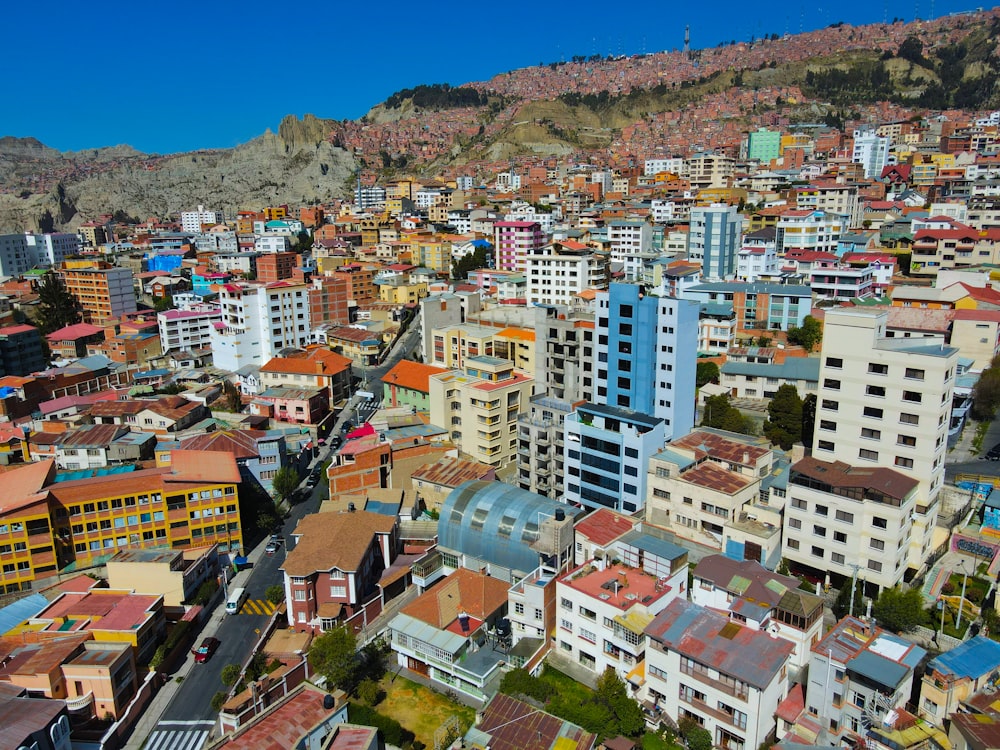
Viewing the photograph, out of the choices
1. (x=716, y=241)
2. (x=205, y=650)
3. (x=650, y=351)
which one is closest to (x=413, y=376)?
(x=650, y=351)

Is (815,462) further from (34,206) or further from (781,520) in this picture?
(34,206)

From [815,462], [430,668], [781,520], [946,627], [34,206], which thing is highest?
[34,206]

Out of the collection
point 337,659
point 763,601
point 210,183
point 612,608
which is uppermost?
point 210,183

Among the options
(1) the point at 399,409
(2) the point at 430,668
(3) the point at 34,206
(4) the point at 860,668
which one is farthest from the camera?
(3) the point at 34,206

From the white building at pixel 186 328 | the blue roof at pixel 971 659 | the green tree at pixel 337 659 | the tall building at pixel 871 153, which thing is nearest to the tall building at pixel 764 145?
the tall building at pixel 871 153

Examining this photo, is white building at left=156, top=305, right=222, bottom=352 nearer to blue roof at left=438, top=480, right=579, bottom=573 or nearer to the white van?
the white van

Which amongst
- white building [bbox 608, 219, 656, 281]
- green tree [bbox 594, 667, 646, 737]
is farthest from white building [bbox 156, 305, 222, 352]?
green tree [bbox 594, 667, 646, 737]

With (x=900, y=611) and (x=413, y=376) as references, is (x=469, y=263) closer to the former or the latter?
(x=413, y=376)

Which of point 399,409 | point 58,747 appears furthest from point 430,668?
point 399,409

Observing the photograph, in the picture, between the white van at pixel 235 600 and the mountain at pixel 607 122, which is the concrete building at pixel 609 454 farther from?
the mountain at pixel 607 122
